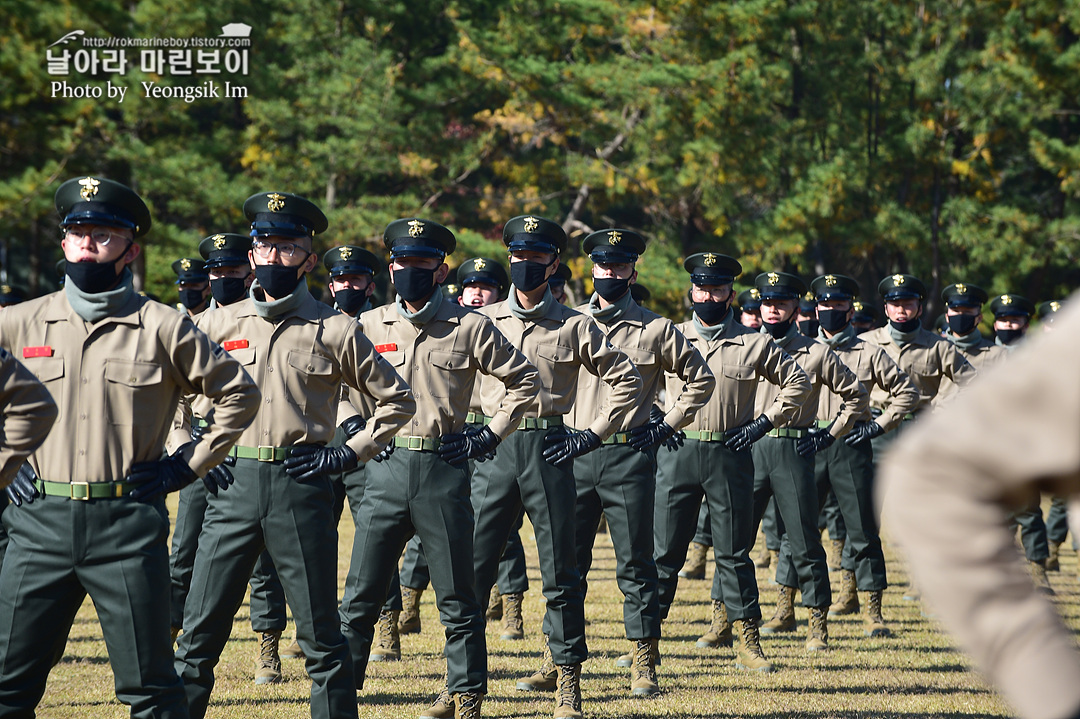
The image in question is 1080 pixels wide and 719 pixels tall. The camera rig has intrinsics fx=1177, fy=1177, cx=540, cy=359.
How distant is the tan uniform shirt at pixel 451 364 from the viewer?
7.10 metres

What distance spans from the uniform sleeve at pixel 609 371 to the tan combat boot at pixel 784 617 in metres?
3.44

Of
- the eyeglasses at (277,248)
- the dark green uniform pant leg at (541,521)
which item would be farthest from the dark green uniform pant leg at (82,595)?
the dark green uniform pant leg at (541,521)

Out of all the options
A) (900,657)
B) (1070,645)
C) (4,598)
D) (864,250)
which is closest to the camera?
(1070,645)

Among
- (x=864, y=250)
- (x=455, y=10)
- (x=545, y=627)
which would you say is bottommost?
(x=545, y=627)

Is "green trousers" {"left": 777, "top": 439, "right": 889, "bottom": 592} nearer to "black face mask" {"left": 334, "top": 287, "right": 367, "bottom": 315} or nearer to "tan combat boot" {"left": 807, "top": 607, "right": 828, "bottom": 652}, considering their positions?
"tan combat boot" {"left": 807, "top": 607, "right": 828, "bottom": 652}

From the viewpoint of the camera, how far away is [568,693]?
24.7 ft

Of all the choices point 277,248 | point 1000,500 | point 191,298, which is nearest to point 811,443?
point 191,298

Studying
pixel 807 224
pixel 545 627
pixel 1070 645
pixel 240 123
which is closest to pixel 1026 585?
pixel 1070 645

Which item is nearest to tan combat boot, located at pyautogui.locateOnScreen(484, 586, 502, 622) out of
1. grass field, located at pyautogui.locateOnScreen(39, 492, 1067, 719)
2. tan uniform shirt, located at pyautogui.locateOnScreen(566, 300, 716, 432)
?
grass field, located at pyautogui.locateOnScreen(39, 492, 1067, 719)

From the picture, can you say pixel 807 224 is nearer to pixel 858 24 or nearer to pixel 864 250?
pixel 864 250

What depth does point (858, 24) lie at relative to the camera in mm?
28938

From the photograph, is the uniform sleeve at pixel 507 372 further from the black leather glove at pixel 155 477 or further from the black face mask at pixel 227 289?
the black leather glove at pixel 155 477

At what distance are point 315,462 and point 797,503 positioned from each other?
18.4ft

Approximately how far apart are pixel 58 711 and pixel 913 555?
23.4 feet
